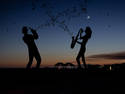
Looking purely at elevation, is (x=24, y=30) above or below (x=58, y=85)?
above

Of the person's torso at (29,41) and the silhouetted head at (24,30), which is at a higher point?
the silhouetted head at (24,30)

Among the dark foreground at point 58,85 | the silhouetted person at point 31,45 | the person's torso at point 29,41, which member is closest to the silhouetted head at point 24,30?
the silhouetted person at point 31,45

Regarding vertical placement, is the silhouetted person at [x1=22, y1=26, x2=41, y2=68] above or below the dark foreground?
above

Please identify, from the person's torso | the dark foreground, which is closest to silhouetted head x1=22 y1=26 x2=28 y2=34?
the person's torso

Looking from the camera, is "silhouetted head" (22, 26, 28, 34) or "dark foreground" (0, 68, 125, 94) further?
"silhouetted head" (22, 26, 28, 34)

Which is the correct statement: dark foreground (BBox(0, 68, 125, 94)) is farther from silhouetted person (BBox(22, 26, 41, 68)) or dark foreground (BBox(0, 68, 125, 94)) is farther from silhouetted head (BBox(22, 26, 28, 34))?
silhouetted head (BBox(22, 26, 28, 34))

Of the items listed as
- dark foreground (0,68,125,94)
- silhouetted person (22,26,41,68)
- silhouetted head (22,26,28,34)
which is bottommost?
dark foreground (0,68,125,94)

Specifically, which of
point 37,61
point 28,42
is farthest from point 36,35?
point 37,61

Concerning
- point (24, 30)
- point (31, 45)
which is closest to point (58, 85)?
point (31, 45)

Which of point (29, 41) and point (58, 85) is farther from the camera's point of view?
point (29, 41)

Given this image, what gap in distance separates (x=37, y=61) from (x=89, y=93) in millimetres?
4780

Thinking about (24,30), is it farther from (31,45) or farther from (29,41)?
(31,45)

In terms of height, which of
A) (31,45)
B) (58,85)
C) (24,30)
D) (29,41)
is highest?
(24,30)

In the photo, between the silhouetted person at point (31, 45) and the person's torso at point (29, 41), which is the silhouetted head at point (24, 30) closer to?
the silhouetted person at point (31, 45)
